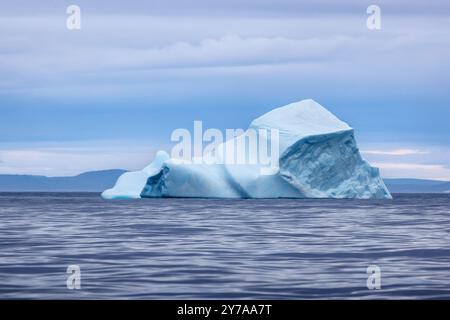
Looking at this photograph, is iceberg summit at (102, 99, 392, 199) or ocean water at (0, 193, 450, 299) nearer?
ocean water at (0, 193, 450, 299)

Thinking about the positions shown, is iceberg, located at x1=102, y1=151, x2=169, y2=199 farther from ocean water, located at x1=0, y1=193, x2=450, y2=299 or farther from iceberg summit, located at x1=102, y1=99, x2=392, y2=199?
ocean water, located at x1=0, y1=193, x2=450, y2=299

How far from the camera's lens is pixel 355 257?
15969 millimetres

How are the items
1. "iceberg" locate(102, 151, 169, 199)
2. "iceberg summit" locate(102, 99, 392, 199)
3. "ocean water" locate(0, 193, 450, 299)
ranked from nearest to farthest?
"ocean water" locate(0, 193, 450, 299)
"iceberg summit" locate(102, 99, 392, 199)
"iceberg" locate(102, 151, 169, 199)

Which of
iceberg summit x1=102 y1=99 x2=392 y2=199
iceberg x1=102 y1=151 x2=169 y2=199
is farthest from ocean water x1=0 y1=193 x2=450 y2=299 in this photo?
iceberg x1=102 y1=151 x2=169 y2=199

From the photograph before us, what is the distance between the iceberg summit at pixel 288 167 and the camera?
50.6 meters

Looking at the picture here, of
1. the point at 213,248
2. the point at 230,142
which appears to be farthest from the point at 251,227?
the point at 230,142

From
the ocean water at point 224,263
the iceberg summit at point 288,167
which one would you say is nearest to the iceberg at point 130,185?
the iceberg summit at point 288,167

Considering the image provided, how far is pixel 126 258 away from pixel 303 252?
353cm

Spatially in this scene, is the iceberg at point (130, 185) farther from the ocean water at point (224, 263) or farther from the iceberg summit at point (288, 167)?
the ocean water at point (224, 263)

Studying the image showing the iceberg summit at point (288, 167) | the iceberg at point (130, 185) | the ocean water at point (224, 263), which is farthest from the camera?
the iceberg at point (130, 185)

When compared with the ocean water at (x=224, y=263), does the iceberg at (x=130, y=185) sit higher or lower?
lower

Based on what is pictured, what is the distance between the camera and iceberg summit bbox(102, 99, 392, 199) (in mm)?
50625

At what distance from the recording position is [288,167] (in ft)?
167
